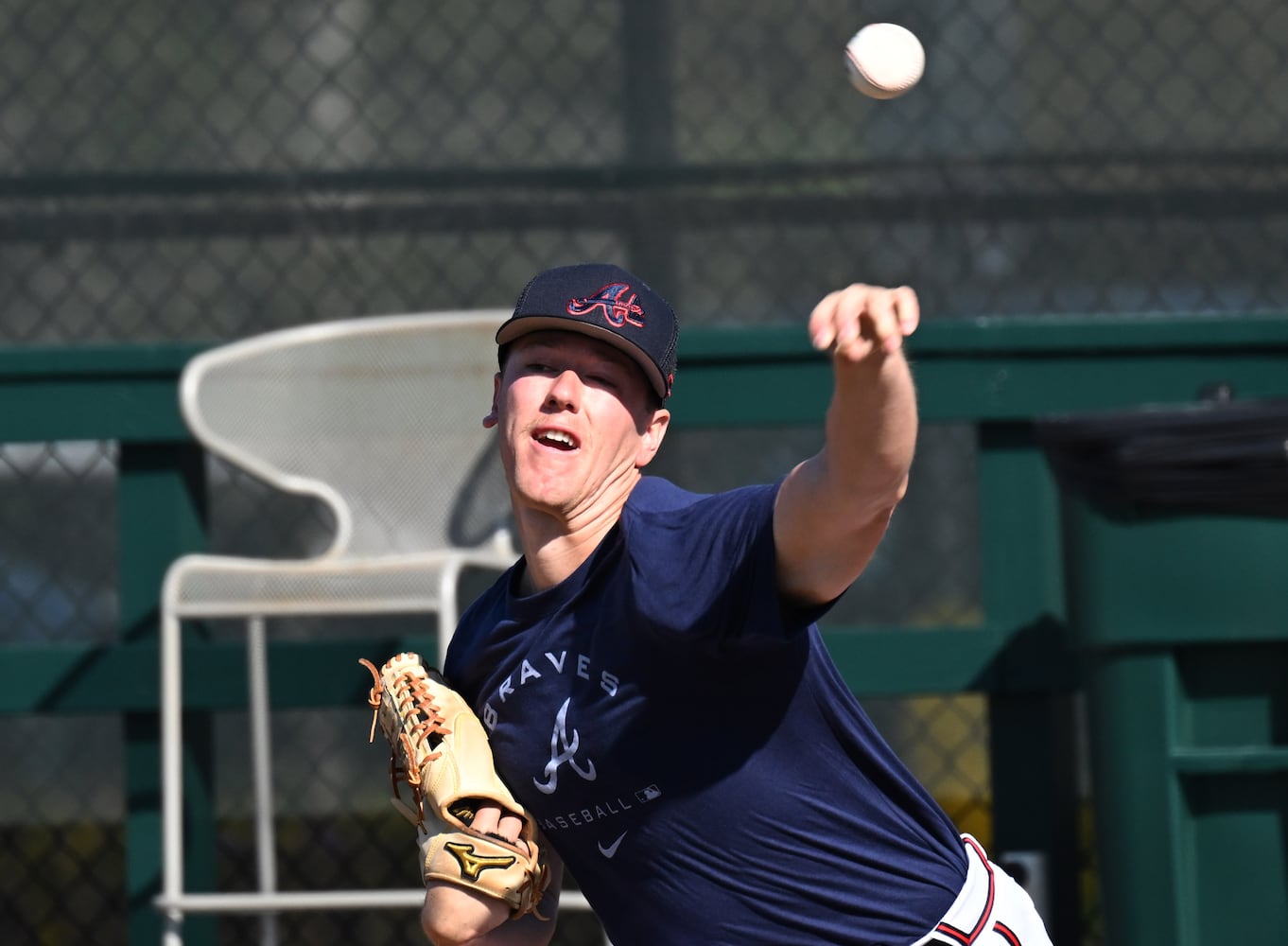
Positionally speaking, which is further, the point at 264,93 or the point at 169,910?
the point at 264,93

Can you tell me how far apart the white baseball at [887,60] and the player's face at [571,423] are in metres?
0.52

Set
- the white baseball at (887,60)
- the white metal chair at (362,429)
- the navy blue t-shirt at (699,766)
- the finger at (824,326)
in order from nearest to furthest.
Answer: the finger at (824,326), the navy blue t-shirt at (699,766), the white baseball at (887,60), the white metal chair at (362,429)

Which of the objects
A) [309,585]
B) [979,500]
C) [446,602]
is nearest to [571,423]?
[446,602]

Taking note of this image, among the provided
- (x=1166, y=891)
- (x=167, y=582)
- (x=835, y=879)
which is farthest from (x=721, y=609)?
(x=167, y=582)

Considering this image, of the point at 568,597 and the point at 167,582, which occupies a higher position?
the point at 167,582

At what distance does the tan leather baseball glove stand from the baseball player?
0.01 meters

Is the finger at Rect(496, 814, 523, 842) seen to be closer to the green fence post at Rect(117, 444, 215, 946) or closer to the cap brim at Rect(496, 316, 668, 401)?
the cap brim at Rect(496, 316, 668, 401)

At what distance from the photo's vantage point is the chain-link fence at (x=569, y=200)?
4125mm

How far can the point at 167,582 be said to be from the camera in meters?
3.43

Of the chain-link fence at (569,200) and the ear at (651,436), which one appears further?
the chain-link fence at (569,200)

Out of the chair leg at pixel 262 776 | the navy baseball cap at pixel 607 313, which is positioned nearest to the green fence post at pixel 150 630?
the chair leg at pixel 262 776

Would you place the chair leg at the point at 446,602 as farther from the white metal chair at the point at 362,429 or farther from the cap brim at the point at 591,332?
the cap brim at the point at 591,332

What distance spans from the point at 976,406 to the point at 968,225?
1.78 ft

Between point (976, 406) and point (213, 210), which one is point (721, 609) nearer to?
point (976, 406)
